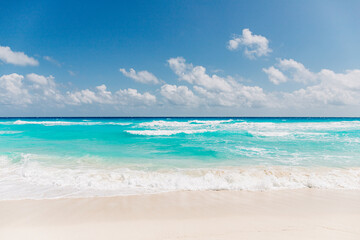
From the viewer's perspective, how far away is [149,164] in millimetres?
9164

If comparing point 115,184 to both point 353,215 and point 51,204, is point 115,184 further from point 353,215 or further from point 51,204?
point 353,215

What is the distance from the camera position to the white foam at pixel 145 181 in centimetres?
584

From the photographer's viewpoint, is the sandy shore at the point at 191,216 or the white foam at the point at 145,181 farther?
the white foam at the point at 145,181

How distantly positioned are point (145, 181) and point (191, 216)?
275cm

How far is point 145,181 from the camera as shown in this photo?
656 centimetres

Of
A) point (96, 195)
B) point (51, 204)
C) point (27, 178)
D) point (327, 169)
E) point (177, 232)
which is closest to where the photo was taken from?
point (177, 232)

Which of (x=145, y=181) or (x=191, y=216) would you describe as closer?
(x=191, y=216)

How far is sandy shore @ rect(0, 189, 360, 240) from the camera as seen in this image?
11.5 ft

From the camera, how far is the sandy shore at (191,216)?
3516mm

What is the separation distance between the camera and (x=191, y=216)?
4.18 m

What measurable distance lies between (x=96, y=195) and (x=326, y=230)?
530cm

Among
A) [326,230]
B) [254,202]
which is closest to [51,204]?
[254,202]

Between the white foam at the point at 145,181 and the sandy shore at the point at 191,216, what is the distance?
0.53 meters

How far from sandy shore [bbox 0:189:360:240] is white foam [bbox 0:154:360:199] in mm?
532
